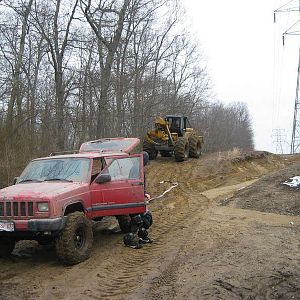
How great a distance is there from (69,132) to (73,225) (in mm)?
16787

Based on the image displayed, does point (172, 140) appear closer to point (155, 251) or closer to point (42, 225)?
point (155, 251)

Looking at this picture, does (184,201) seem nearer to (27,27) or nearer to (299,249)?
(299,249)

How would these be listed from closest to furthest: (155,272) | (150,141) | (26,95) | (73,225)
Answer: (155,272), (73,225), (26,95), (150,141)

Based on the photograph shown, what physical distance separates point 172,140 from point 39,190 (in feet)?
49.2

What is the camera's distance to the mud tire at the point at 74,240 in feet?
24.4

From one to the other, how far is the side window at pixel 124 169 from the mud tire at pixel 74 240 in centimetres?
133

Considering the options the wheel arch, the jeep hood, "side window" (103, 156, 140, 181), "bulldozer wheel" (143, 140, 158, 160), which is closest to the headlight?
the jeep hood

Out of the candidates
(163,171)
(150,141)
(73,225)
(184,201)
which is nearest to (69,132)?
(150,141)

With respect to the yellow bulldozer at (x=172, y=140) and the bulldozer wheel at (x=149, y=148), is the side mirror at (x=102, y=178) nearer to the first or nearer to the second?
the yellow bulldozer at (x=172, y=140)

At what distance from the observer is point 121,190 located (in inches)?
353

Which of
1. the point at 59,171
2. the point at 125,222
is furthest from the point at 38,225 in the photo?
the point at 125,222

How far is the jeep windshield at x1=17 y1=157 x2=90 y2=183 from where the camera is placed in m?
8.63

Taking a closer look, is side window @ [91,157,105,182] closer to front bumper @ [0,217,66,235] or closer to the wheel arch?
the wheel arch

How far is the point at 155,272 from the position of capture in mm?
7020
